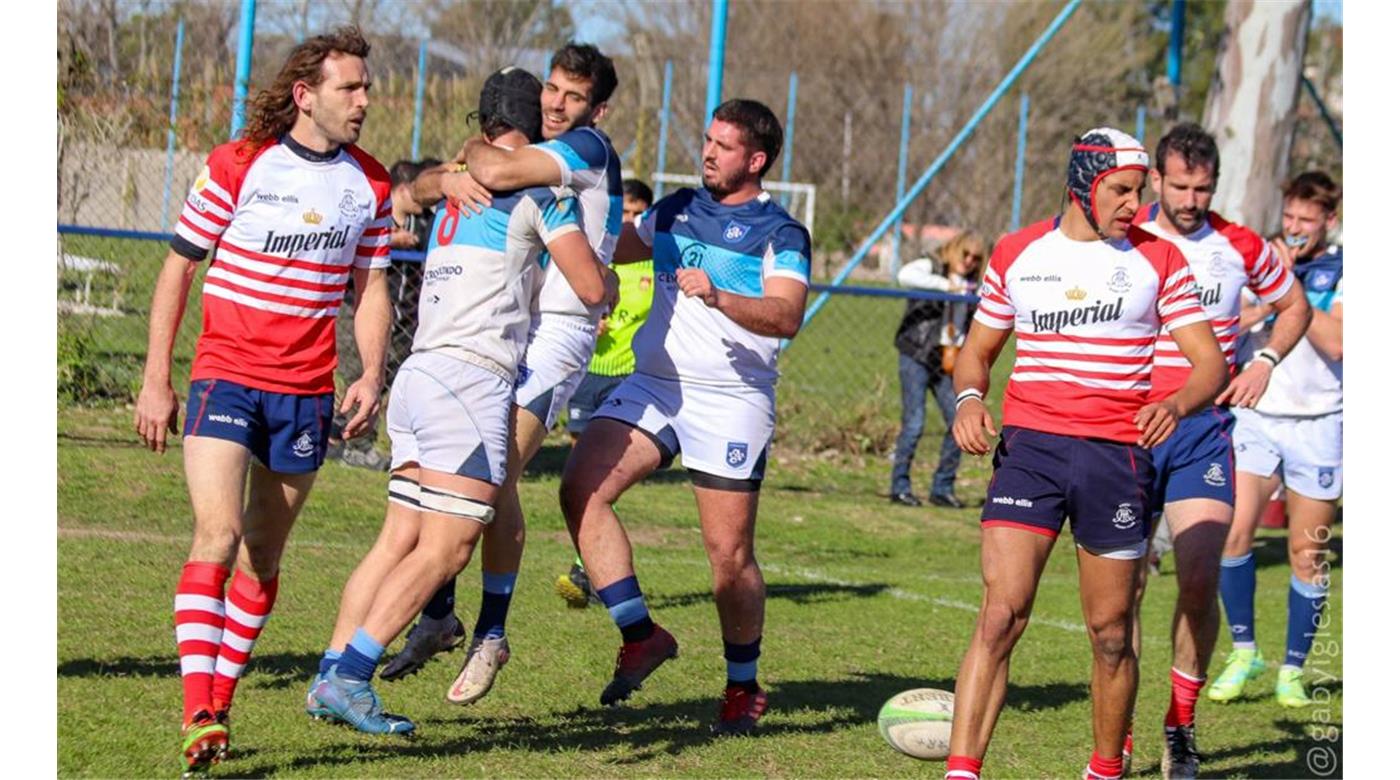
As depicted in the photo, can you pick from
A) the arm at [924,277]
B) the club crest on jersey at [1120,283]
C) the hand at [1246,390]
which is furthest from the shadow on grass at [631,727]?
the arm at [924,277]

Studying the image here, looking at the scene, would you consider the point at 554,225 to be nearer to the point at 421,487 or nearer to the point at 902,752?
the point at 421,487

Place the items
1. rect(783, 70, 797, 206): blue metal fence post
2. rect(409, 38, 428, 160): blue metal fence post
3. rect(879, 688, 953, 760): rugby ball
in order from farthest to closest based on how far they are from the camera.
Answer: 1. rect(783, 70, 797, 206): blue metal fence post
2. rect(409, 38, 428, 160): blue metal fence post
3. rect(879, 688, 953, 760): rugby ball

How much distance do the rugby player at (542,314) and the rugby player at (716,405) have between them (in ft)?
0.83

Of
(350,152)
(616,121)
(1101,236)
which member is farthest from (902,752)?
(616,121)

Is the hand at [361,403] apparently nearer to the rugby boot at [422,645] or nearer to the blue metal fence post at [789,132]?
the rugby boot at [422,645]

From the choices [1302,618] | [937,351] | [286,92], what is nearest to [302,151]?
[286,92]

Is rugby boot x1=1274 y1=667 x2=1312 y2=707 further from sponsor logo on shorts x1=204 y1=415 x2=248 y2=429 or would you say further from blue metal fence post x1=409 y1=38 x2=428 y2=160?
blue metal fence post x1=409 y1=38 x2=428 y2=160

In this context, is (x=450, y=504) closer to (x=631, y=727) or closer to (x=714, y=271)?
(x=631, y=727)

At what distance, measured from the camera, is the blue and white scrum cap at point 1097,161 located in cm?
572

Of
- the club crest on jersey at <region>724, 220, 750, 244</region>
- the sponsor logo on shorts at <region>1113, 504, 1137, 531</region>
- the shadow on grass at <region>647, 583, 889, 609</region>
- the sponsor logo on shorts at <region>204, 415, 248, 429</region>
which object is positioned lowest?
the shadow on grass at <region>647, 583, 889, 609</region>

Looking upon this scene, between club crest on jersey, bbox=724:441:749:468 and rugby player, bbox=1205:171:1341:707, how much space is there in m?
2.97

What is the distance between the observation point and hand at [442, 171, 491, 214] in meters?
5.95

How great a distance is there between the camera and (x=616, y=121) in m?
21.1

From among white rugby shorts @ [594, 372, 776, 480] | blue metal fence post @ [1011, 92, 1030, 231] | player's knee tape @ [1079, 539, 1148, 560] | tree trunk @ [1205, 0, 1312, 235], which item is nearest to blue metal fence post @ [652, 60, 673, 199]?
blue metal fence post @ [1011, 92, 1030, 231]
